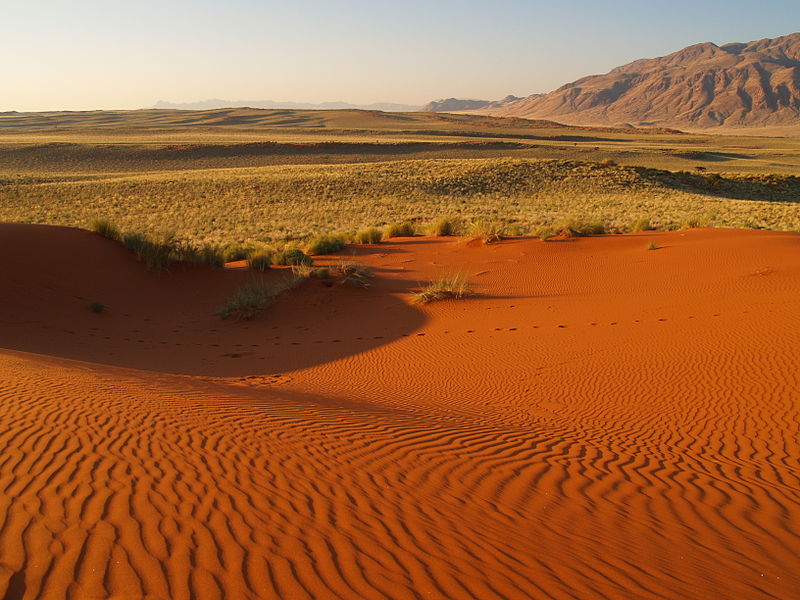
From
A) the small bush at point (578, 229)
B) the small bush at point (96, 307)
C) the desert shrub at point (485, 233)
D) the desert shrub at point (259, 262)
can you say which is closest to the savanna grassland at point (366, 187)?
the small bush at point (578, 229)

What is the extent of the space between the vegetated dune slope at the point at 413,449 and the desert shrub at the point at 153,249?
299 cm

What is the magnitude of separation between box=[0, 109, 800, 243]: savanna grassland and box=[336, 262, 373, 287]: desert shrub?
9.77 m

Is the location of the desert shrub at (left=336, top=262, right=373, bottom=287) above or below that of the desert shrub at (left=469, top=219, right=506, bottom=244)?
below

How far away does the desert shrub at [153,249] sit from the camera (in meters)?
16.8

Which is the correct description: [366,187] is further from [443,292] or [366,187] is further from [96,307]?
[96,307]

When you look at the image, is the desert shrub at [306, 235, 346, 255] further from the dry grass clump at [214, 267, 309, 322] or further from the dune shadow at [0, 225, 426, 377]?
the dry grass clump at [214, 267, 309, 322]

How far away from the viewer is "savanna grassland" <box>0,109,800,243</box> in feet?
98.9

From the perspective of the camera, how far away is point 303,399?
777 cm

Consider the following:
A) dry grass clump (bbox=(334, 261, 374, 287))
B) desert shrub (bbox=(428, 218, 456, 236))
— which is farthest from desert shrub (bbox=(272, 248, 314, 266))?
desert shrub (bbox=(428, 218, 456, 236))

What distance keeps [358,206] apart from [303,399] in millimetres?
28643

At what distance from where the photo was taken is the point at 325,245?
2050 cm

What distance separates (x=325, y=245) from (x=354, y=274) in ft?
15.9

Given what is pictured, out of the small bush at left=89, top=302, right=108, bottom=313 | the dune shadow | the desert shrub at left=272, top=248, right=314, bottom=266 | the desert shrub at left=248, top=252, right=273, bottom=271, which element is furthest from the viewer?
→ the desert shrub at left=272, top=248, right=314, bottom=266

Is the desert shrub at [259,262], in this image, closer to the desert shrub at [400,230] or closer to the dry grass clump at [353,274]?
the dry grass clump at [353,274]
